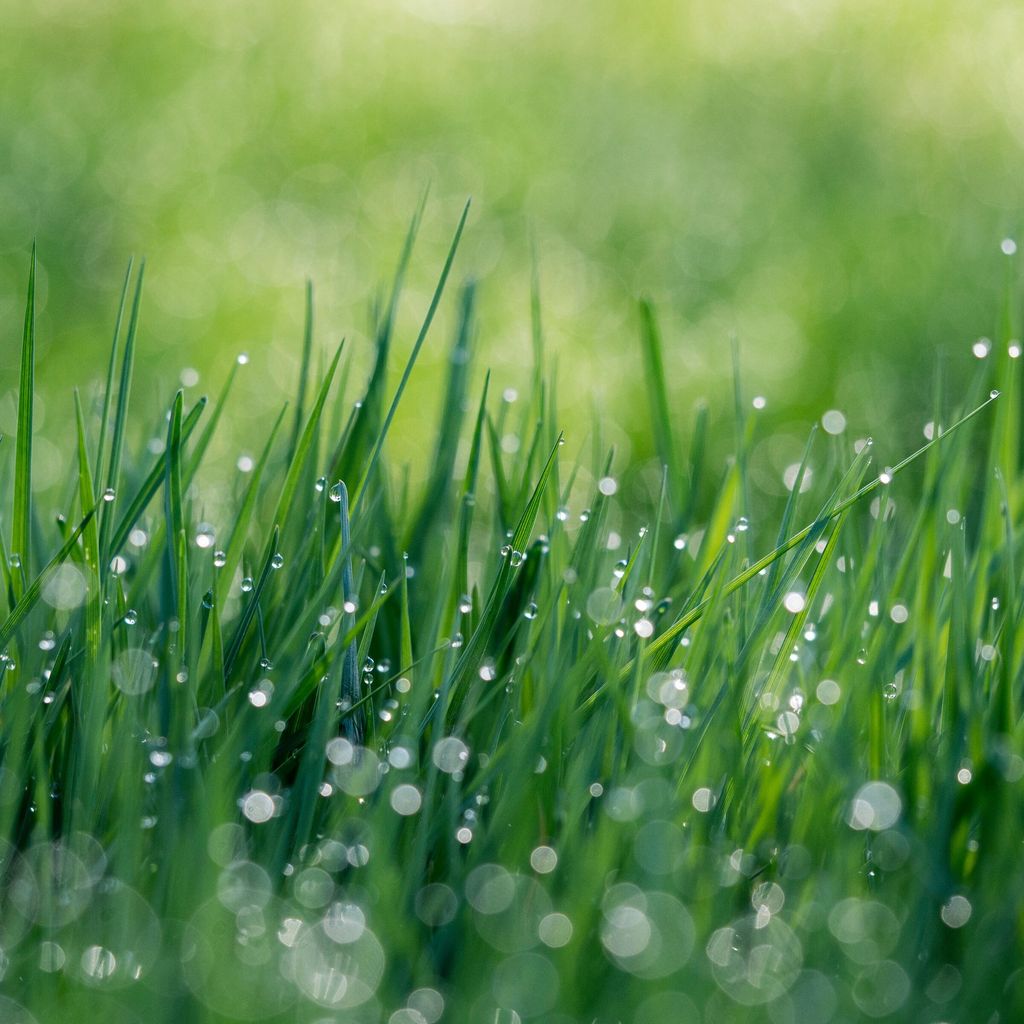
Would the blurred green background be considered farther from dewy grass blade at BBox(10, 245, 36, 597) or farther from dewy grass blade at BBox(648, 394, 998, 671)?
dewy grass blade at BBox(10, 245, 36, 597)

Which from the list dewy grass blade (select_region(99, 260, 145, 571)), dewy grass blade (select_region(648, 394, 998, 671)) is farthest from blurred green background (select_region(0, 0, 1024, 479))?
dewy grass blade (select_region(99, 260, 145, 571))

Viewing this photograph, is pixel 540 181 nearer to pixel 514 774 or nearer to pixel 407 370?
pixel 407 370

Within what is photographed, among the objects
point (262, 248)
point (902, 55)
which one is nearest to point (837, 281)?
point (262, 248)

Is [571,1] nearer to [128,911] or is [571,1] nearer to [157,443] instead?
[157,443]

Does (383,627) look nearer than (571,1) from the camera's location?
Yes

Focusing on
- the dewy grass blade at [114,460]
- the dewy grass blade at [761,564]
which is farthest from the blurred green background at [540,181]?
the dewy grass blade at [114,460]

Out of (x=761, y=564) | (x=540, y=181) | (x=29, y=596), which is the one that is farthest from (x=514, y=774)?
(x=540, y=181)

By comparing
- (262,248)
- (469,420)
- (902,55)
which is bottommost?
(469,420)

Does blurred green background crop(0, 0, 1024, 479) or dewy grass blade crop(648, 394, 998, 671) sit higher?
blurred green background crop(0, 0, 1024, 479)
